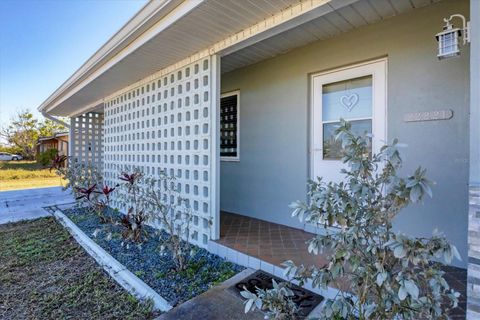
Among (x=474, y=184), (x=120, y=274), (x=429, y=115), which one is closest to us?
(x=474, y=184)

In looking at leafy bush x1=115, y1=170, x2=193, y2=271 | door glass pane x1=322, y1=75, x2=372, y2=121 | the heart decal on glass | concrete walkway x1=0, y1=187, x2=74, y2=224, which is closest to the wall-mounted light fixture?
door glass pane x1=322, y1=75, x2=372, y2=121

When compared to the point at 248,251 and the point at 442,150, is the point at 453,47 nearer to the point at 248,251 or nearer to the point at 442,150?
the point at 442,150

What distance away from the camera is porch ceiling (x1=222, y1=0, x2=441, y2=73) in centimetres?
292

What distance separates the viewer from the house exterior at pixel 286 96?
8.85 feet

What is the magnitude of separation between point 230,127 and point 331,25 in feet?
8.69

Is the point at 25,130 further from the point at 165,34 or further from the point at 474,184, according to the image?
the point at 474,184

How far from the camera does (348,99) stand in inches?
142

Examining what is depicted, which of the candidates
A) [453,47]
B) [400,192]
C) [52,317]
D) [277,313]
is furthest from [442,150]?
[52,317]

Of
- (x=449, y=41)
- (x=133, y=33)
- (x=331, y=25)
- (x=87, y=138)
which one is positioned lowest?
(x=87, y=138)

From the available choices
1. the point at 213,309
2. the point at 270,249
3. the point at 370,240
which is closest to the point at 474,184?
the point at 370,240

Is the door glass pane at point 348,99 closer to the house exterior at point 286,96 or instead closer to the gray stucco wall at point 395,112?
the house exterior at point 286,96

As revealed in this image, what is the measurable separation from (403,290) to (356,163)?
0.60m

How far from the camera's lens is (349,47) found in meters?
3.49

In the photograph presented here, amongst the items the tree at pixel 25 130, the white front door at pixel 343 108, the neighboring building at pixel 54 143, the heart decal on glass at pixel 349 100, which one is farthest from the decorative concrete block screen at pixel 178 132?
the tree at pixel 25 130
